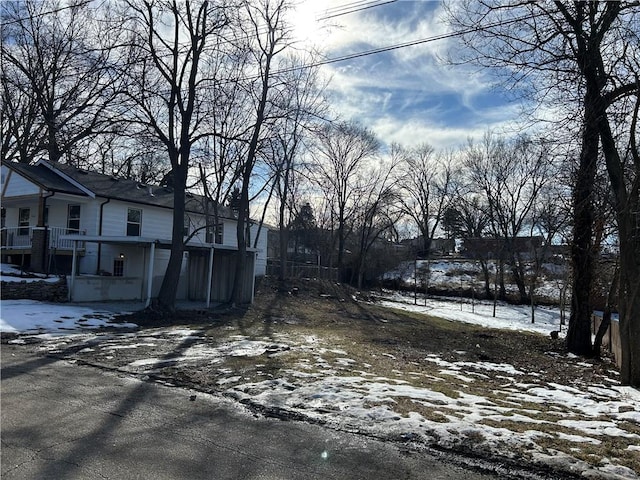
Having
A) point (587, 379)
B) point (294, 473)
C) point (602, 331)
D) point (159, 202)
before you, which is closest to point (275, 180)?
point (159, 202)

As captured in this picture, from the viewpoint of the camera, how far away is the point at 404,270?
152ft

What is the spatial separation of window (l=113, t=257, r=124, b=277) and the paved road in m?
17.1

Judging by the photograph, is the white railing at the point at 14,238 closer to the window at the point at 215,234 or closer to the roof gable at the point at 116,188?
the roof gable at the point at 116,188

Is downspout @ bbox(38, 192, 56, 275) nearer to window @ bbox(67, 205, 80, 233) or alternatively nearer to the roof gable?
window @ bbox(67, 205, 80, 233)

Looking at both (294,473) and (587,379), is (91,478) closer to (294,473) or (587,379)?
(294,473)

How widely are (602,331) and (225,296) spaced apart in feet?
50.4

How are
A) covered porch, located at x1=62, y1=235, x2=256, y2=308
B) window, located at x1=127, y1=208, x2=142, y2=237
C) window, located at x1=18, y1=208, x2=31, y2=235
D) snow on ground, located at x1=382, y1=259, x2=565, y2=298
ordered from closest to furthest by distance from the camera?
covered porch, located at x1=62, y1=235, x2=256, y2=308 → window, located at x1=127, y1=208, x2=142, y2=237 → window, located at x1=18, y1=208, x2=31, y2=235 → snow on ground, located at x1=382, y1=259, x2=565, y2=298

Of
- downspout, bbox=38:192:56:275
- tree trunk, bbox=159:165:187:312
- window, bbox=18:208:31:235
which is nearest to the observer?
tree trunk, bbox=159:165:187:312

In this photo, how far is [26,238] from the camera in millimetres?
22547

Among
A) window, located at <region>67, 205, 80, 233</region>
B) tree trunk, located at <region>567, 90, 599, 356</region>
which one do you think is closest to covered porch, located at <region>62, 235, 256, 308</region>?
window, located at <region>67, 205, 80, 233</region>

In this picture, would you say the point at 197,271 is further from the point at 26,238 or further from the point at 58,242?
the point at 26,238

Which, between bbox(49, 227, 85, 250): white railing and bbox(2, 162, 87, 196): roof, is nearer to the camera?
bbox(49, 227, 85, 250): white railing

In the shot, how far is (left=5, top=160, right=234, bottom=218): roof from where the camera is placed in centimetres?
2102

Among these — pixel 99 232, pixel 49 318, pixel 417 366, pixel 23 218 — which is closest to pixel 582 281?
pixel 417 366
